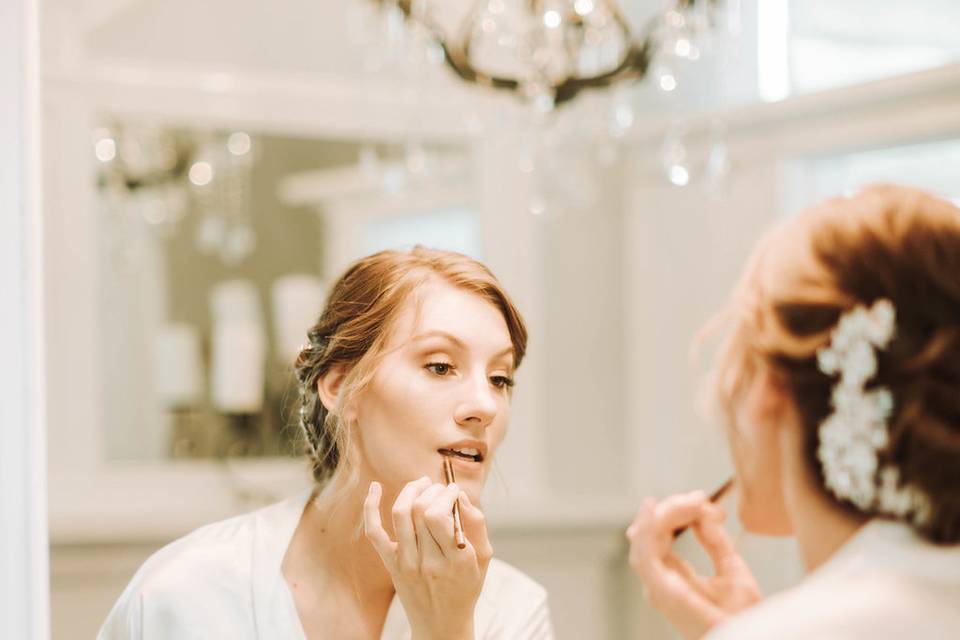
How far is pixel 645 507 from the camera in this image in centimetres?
91

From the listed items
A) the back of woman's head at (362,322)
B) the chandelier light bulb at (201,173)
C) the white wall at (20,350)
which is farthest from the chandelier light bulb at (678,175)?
the chandelier light bulb at (201,173)

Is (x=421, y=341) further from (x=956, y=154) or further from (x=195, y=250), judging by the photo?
(x=956, y=154)

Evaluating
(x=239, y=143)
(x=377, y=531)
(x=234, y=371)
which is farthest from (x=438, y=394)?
(x=239, y=143)

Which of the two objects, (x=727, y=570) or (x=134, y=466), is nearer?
(x=727, y=570)

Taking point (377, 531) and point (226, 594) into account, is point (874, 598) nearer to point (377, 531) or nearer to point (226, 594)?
point (377, 531)

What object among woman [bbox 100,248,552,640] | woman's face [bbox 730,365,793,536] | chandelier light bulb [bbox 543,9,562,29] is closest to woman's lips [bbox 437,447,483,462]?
woman [bbox 100,248,552,640]

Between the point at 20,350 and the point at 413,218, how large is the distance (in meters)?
1.46

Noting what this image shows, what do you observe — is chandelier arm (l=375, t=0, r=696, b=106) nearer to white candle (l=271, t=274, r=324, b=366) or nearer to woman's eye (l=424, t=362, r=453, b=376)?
woman's eye (l=424, t=362, r=453, b=376)

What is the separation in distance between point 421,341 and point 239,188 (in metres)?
1.26

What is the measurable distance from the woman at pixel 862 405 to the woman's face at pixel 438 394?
233 mm

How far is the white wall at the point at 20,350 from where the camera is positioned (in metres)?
0.80

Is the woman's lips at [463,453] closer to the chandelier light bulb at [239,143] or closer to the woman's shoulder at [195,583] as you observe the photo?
the woman's shoulder at [195,583]

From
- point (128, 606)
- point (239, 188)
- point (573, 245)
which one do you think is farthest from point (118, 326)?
point (128, 606)

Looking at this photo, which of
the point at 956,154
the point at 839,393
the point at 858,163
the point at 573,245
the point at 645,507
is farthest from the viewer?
the point at 573,245
